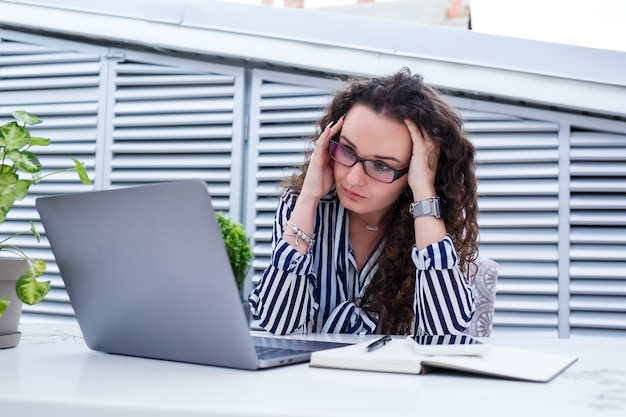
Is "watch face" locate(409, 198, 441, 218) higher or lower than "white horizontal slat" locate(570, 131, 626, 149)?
lower

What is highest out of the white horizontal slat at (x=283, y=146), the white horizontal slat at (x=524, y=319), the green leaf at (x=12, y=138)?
the white horizontal slat at (x=283, y=146)

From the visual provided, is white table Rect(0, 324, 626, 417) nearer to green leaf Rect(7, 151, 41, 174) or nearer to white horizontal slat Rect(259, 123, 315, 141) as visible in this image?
green leaf Rect(7, 151, 41, 174)

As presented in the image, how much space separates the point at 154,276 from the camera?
92 cm

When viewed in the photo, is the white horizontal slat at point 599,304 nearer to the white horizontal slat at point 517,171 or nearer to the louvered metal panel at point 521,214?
the louvered metal panel at point 521,214

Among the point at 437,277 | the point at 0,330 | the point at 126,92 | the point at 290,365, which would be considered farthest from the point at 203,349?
the point at 126,92

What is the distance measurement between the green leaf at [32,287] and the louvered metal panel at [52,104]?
2937 millimetres

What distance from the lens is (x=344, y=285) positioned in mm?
1885

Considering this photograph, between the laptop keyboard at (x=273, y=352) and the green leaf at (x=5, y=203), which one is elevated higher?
the green leaf at (x=5, y=203)

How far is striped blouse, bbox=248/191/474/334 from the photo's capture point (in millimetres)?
1692

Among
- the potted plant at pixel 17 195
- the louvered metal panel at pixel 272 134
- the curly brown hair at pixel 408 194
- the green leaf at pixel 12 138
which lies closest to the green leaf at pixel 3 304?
the potted plant at pixel 17 195

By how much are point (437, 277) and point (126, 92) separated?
277 centimetres

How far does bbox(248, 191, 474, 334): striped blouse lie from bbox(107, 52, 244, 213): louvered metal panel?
183cm

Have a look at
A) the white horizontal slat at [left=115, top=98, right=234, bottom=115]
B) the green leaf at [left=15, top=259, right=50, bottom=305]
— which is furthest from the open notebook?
the white horizontal slat at [left=115, top=98, right=234, bottom=115]

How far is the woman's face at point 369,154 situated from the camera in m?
1.73
